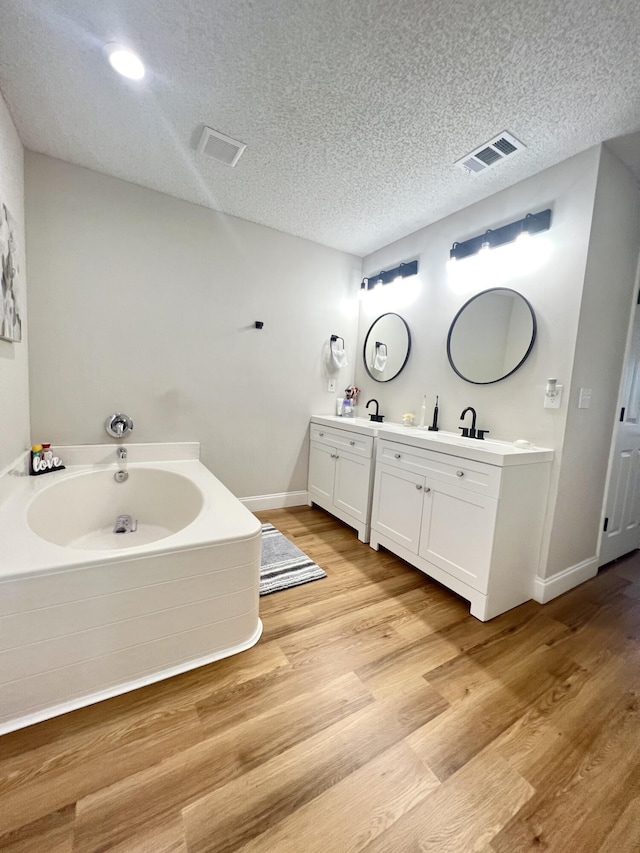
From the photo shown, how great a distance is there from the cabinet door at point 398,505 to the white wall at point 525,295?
0.61 m

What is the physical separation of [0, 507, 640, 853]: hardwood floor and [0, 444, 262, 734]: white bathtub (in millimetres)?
81

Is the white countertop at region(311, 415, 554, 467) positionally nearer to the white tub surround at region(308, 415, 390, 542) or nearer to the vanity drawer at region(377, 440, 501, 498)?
the vanity drawer at region(377, 440, 501, 498)

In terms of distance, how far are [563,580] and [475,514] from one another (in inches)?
33.0

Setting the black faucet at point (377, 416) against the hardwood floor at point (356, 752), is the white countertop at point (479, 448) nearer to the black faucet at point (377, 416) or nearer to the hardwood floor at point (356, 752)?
the black faucet at point (377, 416)

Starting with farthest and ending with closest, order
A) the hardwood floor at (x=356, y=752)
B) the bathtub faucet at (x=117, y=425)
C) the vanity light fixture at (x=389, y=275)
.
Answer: the vanity light fixture at (x=389, y=275) → the bathtub faucet at (x=117, y=425) → the hardwood floor at (x=356, y=752)

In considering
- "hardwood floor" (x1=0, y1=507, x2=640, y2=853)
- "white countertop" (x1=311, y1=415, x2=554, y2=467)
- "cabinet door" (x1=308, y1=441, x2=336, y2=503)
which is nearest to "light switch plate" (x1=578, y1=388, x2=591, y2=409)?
"white countertop" (x1=311, y1=415, x2=554, y2=467)

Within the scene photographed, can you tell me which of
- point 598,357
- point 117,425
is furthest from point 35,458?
point 598,357

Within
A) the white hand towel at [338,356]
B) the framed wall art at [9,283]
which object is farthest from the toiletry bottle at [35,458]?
the white hand towel at [338,356]

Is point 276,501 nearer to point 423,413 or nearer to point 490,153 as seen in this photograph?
Result: point 423,413

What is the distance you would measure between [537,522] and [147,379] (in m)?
2.68

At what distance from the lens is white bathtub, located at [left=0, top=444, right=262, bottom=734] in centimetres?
107

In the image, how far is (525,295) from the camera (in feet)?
6.51

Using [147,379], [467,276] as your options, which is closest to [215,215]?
[147,379]

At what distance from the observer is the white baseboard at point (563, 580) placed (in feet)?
6.17
